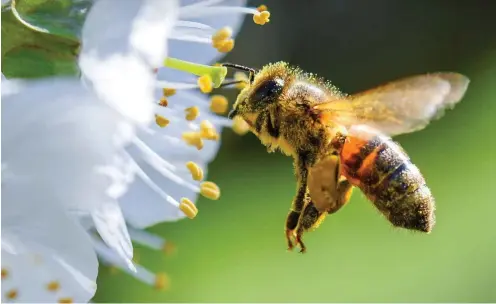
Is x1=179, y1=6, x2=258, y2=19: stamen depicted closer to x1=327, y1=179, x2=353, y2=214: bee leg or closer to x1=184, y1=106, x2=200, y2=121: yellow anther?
x1=184, y1=106, x2=200, y2=121: yellow anther

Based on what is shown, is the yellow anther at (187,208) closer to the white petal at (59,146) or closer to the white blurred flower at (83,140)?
the white blurred flower at (83,140)

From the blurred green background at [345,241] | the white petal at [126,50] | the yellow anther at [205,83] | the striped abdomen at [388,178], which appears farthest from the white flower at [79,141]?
the blurred green background at [345,241]

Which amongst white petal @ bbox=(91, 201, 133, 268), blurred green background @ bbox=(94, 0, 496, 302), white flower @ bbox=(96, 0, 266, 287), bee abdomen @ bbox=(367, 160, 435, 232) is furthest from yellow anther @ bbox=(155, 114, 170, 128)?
blurred green background @ bbox=(94, 0, 496, 302)

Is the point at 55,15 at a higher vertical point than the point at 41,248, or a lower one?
higher

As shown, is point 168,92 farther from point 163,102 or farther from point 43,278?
point 43,278

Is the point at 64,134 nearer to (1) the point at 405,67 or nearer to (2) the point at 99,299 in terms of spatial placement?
(2) the point at 99,299

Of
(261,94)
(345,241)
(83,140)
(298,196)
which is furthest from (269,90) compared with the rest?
(345,241)
